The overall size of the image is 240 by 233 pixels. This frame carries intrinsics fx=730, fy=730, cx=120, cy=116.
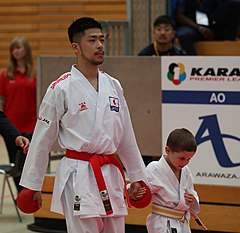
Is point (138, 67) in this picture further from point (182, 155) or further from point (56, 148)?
point (182, 155)

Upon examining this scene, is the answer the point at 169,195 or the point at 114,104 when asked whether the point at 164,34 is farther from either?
Result: the point at 114,104

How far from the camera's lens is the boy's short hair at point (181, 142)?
4.78 metres

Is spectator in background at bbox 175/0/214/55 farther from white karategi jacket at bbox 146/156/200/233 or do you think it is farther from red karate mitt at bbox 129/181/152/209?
red karate mitt at bbox 129/181/152/209

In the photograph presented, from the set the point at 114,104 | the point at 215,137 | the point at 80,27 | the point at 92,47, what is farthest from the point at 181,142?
the point at 215,137

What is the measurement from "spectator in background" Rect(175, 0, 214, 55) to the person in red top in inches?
78.1

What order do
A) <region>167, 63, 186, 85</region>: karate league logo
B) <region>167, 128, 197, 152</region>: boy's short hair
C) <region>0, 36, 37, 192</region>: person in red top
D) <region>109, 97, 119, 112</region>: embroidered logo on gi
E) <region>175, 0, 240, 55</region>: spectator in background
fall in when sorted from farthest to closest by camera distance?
<region>175, 0, 240, 55</region>: spectator in background < <region>0, 36, 37, 192</region>: person in red top < <region>167, 63, 186, 85</region>: karate league logo < <region>167, 128, 197, 152</region>: boy's short hair < <region>109, 97, 119, 112</region>: embroidered logo on gi

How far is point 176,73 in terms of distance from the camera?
697 centimetres

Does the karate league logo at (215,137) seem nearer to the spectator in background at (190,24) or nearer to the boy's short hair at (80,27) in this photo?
the spectator in background at (190,24)

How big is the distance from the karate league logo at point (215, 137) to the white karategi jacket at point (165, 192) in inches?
71.9

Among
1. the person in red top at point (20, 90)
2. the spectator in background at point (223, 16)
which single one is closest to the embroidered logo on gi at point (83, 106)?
the person in red top at point (20, 90)

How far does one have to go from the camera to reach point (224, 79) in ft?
22.1

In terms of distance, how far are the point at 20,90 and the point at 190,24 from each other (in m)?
2.53

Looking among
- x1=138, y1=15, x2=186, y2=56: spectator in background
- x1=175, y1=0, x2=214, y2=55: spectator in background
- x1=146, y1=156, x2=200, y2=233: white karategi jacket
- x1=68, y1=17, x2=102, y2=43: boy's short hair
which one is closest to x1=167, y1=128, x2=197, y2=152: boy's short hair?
x1=146, y1=156, x2=200, y2=233: white karategi jacket

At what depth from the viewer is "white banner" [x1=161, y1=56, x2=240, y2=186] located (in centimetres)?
673
